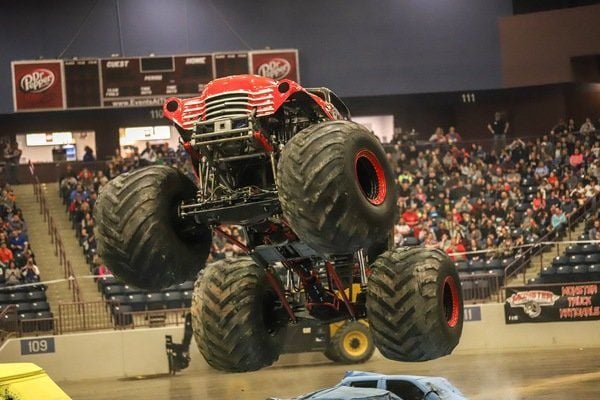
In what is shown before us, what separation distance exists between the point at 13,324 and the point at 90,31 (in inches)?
513

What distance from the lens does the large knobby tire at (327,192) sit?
10117 mm

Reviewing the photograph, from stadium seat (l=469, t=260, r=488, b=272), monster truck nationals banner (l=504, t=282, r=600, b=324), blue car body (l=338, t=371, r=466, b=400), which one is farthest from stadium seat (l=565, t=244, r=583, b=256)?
blue car body (l=338, t=371, r=466, b=400)

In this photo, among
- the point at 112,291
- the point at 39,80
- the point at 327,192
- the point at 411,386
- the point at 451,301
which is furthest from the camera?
the point at 39,80

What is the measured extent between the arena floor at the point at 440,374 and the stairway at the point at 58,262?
1608mm

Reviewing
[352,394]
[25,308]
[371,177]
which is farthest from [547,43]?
[371,177]

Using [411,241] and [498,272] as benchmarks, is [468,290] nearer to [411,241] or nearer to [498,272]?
[498,272]

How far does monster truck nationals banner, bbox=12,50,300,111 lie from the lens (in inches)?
1407

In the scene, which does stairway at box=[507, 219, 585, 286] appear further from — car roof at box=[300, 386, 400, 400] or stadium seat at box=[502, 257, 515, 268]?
car roof at box=[300, 386, 400, 400]

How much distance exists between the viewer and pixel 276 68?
3644 centimetres

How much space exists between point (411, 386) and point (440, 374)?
914 cm

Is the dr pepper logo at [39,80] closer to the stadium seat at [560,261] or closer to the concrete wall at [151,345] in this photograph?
the concrete wall at [151,345]

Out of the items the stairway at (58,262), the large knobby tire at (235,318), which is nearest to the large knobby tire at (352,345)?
the stairway at (58,262)

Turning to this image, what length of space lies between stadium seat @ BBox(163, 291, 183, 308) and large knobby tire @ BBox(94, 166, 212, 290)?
56.9 feet

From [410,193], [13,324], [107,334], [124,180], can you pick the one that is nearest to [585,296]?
[410,193]
